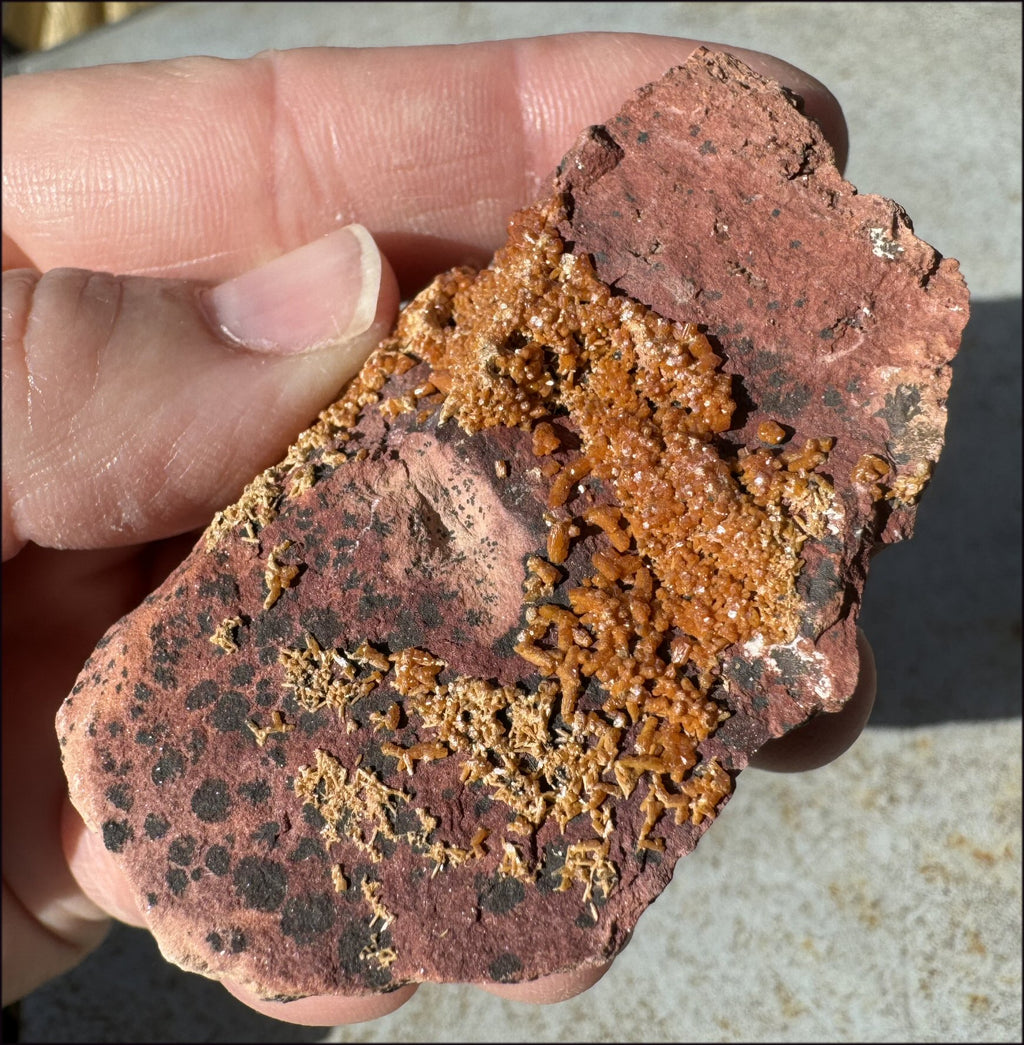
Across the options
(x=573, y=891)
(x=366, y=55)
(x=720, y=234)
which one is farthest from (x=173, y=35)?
(x=573, y=891)

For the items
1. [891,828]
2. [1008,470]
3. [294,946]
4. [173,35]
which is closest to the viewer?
[294,946]

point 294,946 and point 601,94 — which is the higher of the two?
point 601,94

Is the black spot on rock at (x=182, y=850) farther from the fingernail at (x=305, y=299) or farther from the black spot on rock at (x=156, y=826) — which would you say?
the fingernail at (x=305, y=299)

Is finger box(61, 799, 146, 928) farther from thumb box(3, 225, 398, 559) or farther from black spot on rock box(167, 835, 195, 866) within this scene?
black spot on rock box(167, 835, 195, 866)

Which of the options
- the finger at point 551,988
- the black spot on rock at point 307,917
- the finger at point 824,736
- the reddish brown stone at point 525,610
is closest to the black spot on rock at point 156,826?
the reddish brown stone at point 525,610

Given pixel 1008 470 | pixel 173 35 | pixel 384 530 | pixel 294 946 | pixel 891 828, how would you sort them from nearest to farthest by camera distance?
pixel 294 946
pixel 384 530
pixel 891 828
pixel 1008 470
pixel 173 35

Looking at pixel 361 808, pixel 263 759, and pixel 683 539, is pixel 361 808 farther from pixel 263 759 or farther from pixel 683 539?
pixel 683 539

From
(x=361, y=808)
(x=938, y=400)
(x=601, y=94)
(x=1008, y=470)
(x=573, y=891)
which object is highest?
(x=601, y=94)

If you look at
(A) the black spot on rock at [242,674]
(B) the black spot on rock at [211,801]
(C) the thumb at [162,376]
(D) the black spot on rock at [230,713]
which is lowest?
(B) the black spot on rock at [211,801]

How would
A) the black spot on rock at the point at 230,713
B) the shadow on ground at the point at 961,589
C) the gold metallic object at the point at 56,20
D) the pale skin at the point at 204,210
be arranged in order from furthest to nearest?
the gold metallic object at the point at 56,20 < the shadow on ground at the point at 961,589 < the pale skin at the point at 204,210 < the black spot on rock at the point at 230,713
